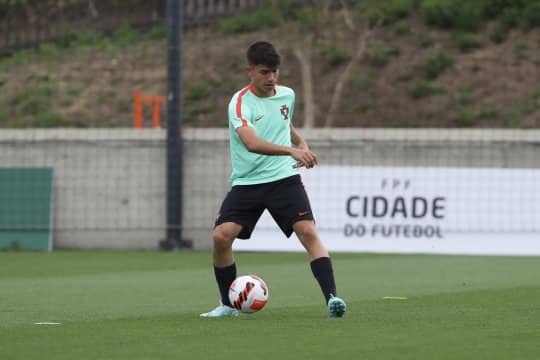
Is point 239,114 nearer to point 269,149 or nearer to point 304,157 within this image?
point 269,149

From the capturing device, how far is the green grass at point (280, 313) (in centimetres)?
765

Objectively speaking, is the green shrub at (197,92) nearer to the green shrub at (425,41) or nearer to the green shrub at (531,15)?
the green shrub at (425,41)

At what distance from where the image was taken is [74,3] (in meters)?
42.1

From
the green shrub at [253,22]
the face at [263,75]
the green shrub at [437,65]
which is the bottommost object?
the face at [263,75]

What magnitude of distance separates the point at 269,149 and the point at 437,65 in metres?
25.6


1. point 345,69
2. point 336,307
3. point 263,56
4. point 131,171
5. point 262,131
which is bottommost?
point 336,307

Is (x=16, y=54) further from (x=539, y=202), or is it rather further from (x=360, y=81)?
(x=539, y=202)

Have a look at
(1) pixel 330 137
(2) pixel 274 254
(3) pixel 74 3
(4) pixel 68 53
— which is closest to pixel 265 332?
(2) pixel 274 254

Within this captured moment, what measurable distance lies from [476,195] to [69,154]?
6.63 m

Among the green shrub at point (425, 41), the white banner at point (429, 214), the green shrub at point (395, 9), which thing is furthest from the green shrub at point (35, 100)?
the white banner at point (429, 214)

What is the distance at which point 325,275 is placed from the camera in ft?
31.6

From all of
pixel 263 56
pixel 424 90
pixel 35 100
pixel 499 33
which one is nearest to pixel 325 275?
pixel 263 56

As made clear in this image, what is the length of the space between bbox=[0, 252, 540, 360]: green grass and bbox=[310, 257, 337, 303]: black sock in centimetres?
21

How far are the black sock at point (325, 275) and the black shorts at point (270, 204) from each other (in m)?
0.32
